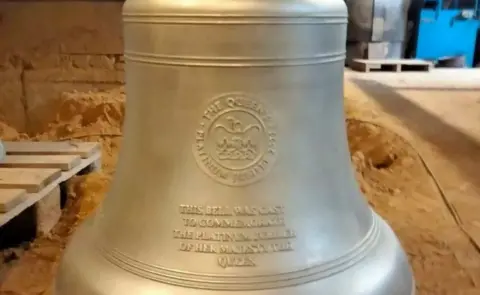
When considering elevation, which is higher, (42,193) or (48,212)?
(42,193)

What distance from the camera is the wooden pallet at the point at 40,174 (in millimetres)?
1663

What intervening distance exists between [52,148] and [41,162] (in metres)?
0.20

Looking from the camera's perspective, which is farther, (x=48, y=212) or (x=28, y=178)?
(x=48, y=212)

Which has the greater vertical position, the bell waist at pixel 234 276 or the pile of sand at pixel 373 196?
the bell waist at pixel 234 276

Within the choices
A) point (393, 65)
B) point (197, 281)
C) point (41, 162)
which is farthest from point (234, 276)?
point (393, 65)

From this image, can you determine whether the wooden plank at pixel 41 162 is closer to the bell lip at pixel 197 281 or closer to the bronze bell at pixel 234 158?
the bell lip at pixel 197 281

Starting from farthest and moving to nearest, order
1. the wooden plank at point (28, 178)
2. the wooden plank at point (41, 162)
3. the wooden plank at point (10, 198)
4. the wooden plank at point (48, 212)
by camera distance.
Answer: the wooden plank at point (41, 162) < the wooden plank at point (48, 212) < the wooden plank at point (28, 178) < the wooden plank at point (10, 198)

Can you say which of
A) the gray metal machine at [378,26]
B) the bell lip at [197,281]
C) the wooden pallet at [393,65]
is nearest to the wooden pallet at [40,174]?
the bell lip at [197,281]

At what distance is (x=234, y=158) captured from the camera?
106 cm

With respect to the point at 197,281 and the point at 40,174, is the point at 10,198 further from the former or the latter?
the point at 197,281

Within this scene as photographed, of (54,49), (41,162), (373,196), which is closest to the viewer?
(41,162)

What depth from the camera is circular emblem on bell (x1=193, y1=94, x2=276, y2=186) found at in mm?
1050

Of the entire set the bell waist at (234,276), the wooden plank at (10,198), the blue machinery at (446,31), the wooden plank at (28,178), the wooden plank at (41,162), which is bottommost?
the blue machinery at (446,31)

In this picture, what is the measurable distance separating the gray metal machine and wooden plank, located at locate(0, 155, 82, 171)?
498cm
